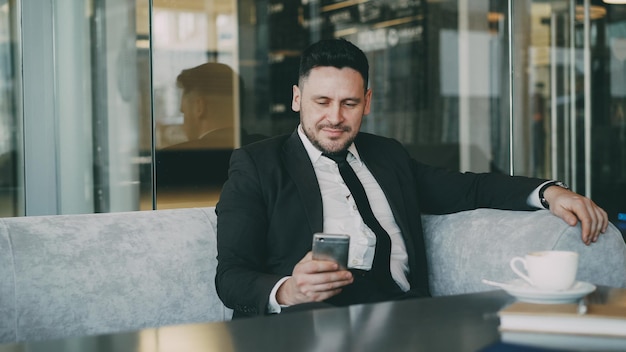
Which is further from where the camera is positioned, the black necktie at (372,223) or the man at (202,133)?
the man at (202,133)

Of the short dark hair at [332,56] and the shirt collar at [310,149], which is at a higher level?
the short dark hair at [332,56]

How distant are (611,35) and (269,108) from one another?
3.33 metres

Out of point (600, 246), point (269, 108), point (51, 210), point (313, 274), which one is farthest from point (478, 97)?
point (313, 274)

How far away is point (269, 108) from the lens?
5.75 metres

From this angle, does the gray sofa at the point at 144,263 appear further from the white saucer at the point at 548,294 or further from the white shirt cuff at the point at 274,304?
the white saucer at the point at 548,294

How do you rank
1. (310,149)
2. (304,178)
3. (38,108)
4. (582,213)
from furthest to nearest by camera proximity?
(38,108), (310,149), (304,178), (582,213)

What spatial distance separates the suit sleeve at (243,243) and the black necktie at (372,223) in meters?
0.30

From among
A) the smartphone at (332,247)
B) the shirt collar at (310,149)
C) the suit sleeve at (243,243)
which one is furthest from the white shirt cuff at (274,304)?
the shirt collar at (310,149)

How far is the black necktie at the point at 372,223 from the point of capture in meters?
2.24

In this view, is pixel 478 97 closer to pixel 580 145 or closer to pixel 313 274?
pixel 580 145

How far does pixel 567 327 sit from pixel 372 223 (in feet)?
3.84

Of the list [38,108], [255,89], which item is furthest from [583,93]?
[38,108]

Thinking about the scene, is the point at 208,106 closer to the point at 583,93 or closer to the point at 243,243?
the point at 243,243

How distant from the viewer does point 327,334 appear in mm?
1184
